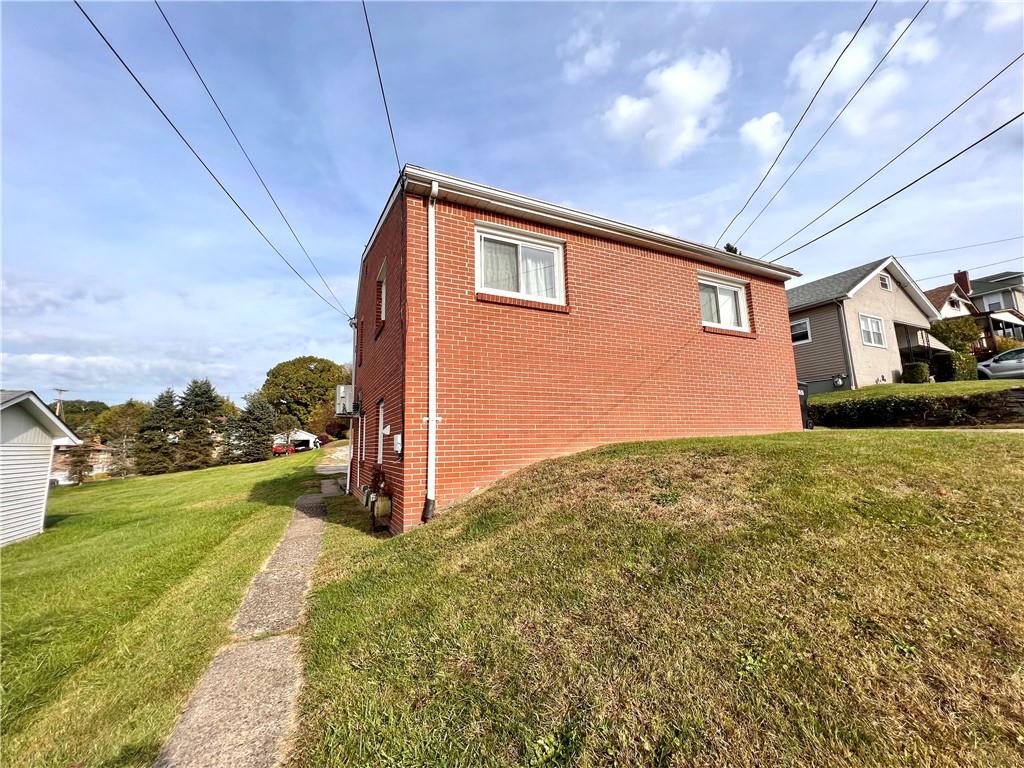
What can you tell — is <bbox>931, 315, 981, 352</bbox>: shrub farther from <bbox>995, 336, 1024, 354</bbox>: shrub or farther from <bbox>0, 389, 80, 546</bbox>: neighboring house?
<bbox>0, 389, 80, 546</bbox>: neighboring house

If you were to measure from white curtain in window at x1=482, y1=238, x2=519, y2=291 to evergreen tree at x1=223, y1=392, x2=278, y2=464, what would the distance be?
39464 millimetres

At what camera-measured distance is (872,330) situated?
18406mm

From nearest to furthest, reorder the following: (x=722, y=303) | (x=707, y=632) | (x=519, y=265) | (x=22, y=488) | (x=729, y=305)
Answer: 1. (x=707, y=632)
2. (x=519, y=265)
3. (x=722, y=303)
4. (x=729, y=305)
5. (x=22, y=488)

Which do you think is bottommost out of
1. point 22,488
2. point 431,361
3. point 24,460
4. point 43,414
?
point 22,488

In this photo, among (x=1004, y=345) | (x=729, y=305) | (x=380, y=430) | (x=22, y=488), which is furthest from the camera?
(x=1004, y=345)

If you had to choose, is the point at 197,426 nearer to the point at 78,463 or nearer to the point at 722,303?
the point at 78,463

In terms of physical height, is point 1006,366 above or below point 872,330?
below

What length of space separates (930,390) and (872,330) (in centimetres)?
711

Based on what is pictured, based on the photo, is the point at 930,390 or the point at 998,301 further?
the point at 998,301

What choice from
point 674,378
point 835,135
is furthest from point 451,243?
point 835,135

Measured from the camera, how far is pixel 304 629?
3.34m

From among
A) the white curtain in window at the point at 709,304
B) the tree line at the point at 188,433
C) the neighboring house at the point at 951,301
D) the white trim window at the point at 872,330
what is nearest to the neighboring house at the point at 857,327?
the white trim window at the point at 872,330

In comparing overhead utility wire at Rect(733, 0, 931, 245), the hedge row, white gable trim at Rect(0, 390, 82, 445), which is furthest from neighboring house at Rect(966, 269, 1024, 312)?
white gable trim at Rect(0, 390, 82, 445)

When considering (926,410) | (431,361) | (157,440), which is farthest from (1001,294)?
(157,440)
